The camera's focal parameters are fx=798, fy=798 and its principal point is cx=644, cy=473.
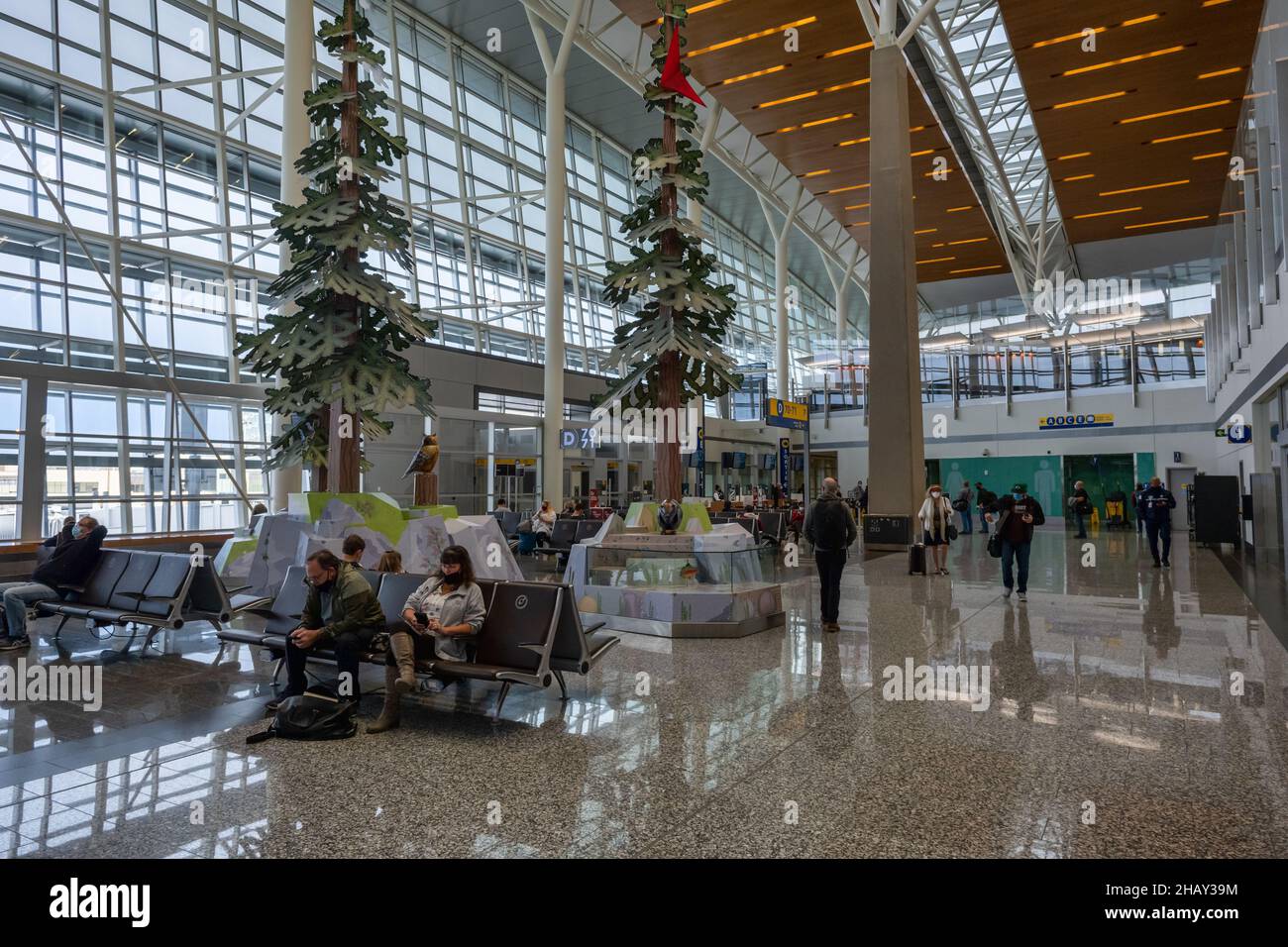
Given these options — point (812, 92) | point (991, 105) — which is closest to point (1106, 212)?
point (991, 105)

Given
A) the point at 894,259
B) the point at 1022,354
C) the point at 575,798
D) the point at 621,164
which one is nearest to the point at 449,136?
the point at 621,164

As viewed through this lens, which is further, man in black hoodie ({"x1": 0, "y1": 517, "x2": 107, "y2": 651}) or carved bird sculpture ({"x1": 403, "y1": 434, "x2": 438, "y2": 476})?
carved bird sculpture ({"x1": 403, "y1": 434, "x2": 438, "y2": 476})

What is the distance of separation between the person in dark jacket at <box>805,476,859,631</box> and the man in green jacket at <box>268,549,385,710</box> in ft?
18.3

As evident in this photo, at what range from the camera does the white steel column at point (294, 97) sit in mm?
15008

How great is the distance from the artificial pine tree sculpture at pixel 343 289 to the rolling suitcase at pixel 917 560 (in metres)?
9.66

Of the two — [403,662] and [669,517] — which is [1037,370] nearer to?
[669,517]

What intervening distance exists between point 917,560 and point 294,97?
582 inches

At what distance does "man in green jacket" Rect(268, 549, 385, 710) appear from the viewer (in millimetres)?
5715

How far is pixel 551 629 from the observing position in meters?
5.88

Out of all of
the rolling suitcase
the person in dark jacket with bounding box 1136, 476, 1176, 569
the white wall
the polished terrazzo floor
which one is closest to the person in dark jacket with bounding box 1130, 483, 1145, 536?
the person in dark jacket with bounding box 1136, 476, 1176, 569

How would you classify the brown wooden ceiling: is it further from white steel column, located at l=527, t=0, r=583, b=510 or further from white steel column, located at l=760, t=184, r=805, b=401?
white steel column, located at l=760, t=184, r=805, b=401

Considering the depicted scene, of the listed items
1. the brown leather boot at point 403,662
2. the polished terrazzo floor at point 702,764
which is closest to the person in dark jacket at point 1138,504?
the polished terrazzo floor at point 702,764

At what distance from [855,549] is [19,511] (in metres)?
18.9

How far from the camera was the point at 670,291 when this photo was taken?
38.9ft
